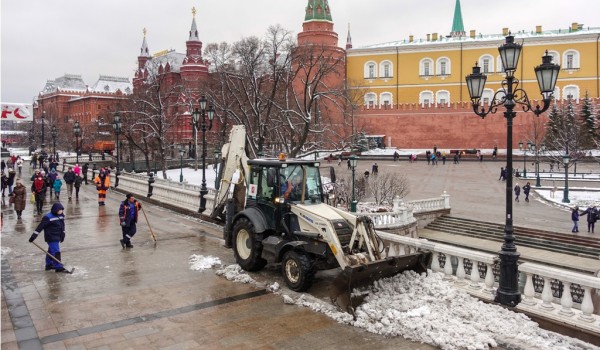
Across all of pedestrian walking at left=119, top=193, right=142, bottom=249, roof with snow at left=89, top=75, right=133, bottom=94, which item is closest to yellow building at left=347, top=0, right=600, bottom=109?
roof with snow at left=89, top=75, right=133, bottom=94

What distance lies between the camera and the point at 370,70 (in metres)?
77.4

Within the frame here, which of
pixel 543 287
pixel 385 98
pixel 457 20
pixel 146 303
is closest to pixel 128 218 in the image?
pixel 146 303

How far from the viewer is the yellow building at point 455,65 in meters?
69.7

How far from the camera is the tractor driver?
9.25 m

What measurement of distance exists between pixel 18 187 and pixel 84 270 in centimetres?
849

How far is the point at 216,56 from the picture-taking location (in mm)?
36844

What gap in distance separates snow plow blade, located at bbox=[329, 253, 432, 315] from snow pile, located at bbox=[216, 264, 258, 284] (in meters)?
2.25

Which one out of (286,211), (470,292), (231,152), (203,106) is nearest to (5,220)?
(203,106)

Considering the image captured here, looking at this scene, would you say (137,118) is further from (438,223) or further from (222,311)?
(222,311)

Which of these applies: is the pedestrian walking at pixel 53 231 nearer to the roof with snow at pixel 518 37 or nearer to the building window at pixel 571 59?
the roof with snow at pixel 518 37

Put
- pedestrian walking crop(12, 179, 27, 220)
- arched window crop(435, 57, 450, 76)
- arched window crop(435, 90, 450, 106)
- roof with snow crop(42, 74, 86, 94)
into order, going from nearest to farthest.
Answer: pedestrian walking crop(12, 179, 27, 220), arched window crop(435, 57, 450, 76), arched window crop(435, 90, 450, 106), roof with snow crop(42, 74, 86, 94)

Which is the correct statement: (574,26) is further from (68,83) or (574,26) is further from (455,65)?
(68,83)

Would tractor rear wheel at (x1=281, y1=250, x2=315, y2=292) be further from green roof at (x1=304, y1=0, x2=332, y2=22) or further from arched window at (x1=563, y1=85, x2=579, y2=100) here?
arched window at (x1=563, y1=85, x2=579, y2=100)

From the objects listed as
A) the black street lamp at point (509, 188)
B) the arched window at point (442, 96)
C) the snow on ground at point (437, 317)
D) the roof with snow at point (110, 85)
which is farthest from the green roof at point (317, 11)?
the snow on ground at point (437, 317)
